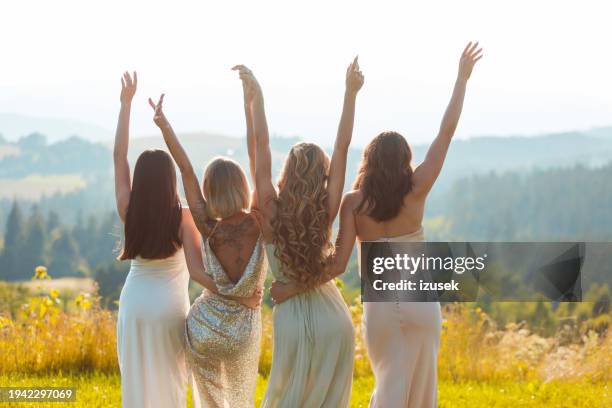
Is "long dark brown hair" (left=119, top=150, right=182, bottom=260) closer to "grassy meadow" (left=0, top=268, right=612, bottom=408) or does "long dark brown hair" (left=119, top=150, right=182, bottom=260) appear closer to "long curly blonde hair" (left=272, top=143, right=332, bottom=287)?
"long curly blonde hair" (left=272, top=143, right=332, bottom=287)

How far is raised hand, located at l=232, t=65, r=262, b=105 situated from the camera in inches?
211

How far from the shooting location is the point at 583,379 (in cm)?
870

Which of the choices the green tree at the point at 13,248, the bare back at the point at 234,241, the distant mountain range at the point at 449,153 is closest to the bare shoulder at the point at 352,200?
the bare back at the point at 234,241

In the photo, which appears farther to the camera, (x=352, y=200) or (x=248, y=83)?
(x=248, y=83)

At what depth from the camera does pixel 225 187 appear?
5.32m

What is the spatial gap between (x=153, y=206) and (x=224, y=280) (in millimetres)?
733

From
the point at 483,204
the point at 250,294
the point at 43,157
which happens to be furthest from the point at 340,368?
the point at 43,157

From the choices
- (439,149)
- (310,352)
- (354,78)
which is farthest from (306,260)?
(354,78)

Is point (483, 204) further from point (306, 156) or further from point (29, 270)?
point (306, 156)

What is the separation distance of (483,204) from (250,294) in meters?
115

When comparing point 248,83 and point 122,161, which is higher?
Result: point 248,83

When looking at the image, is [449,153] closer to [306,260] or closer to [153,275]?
[153,275]

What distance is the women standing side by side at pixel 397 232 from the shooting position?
5234 mm

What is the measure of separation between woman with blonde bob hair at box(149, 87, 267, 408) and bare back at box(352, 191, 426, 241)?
28.4 inches
